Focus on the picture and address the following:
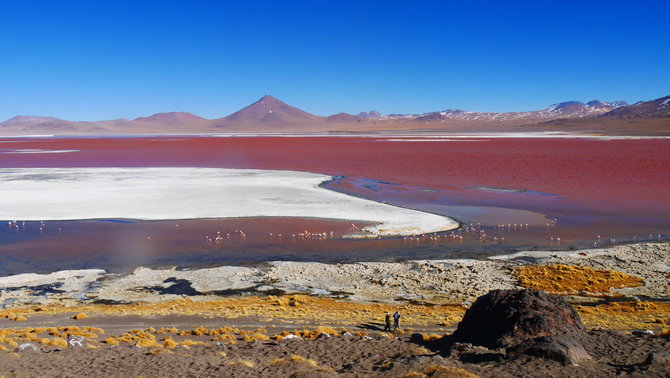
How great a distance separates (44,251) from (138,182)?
18105 mm

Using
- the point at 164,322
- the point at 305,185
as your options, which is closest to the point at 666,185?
the point at 305,185

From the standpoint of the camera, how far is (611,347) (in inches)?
365

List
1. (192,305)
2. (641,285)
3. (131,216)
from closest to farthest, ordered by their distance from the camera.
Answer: (192,305) → (641,285) → (131,216)

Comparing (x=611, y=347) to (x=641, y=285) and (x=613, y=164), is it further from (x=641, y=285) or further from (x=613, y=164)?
(x=613, y=164)

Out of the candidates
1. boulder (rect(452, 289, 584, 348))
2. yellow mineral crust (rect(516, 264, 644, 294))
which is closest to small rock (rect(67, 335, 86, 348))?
boulder (rect(452, 289, 584, 348))

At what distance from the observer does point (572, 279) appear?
15195 millimetres

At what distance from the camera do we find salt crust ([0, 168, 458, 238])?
24344mm

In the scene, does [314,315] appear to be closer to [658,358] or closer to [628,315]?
[658,358]

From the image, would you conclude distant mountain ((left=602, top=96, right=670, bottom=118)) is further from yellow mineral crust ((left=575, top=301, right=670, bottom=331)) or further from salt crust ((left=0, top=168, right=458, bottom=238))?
yellow mineral crust ((left=575, top=301, right=670, bottom=331))

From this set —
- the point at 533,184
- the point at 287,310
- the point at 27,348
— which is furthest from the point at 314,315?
the point at 533,184

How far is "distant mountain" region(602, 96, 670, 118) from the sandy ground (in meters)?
152

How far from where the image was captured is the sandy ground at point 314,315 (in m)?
8.92

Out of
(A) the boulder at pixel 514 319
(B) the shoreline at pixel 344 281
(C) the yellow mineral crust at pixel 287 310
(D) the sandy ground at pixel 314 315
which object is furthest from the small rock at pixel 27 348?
(A) the boulder at pixel 514 319

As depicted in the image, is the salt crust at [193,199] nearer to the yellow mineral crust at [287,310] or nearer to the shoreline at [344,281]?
the shoreline at [344,281]
